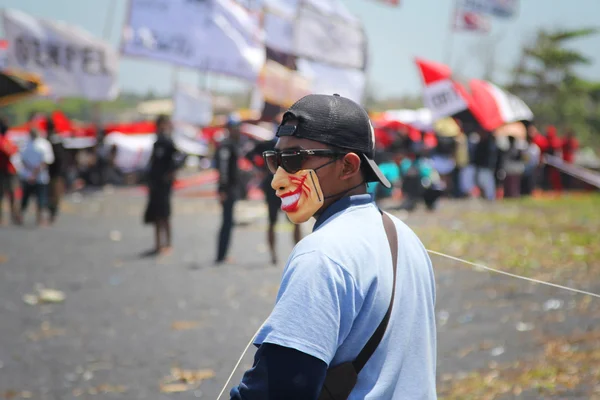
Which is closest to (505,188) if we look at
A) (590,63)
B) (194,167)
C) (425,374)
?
(194,167)

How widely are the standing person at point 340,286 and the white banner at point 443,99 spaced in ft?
52.0

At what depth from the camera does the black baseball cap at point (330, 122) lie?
7.25 ft

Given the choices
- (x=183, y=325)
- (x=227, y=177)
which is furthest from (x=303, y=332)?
(x=227, y=177)

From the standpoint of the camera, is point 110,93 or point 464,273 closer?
point 464,273

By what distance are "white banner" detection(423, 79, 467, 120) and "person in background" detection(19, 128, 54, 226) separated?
25.6ft

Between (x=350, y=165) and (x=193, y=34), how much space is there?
12.3m

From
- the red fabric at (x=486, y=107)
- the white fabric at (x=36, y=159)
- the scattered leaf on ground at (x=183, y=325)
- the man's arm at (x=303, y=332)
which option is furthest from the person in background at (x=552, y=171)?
the man's arm at (x=303, y=332)

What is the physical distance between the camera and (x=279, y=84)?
14344 mm

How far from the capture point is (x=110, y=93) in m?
15.6

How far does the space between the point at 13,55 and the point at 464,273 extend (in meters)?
8.40

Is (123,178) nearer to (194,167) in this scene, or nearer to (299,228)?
(194,167)

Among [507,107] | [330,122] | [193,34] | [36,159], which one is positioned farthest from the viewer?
[507,107]

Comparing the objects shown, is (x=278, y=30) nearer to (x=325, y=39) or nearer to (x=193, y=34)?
(x=325, y=39)

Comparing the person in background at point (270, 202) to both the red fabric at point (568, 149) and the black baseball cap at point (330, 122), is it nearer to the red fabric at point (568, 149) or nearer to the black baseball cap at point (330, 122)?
the black baseball cap at point (330, 122)
